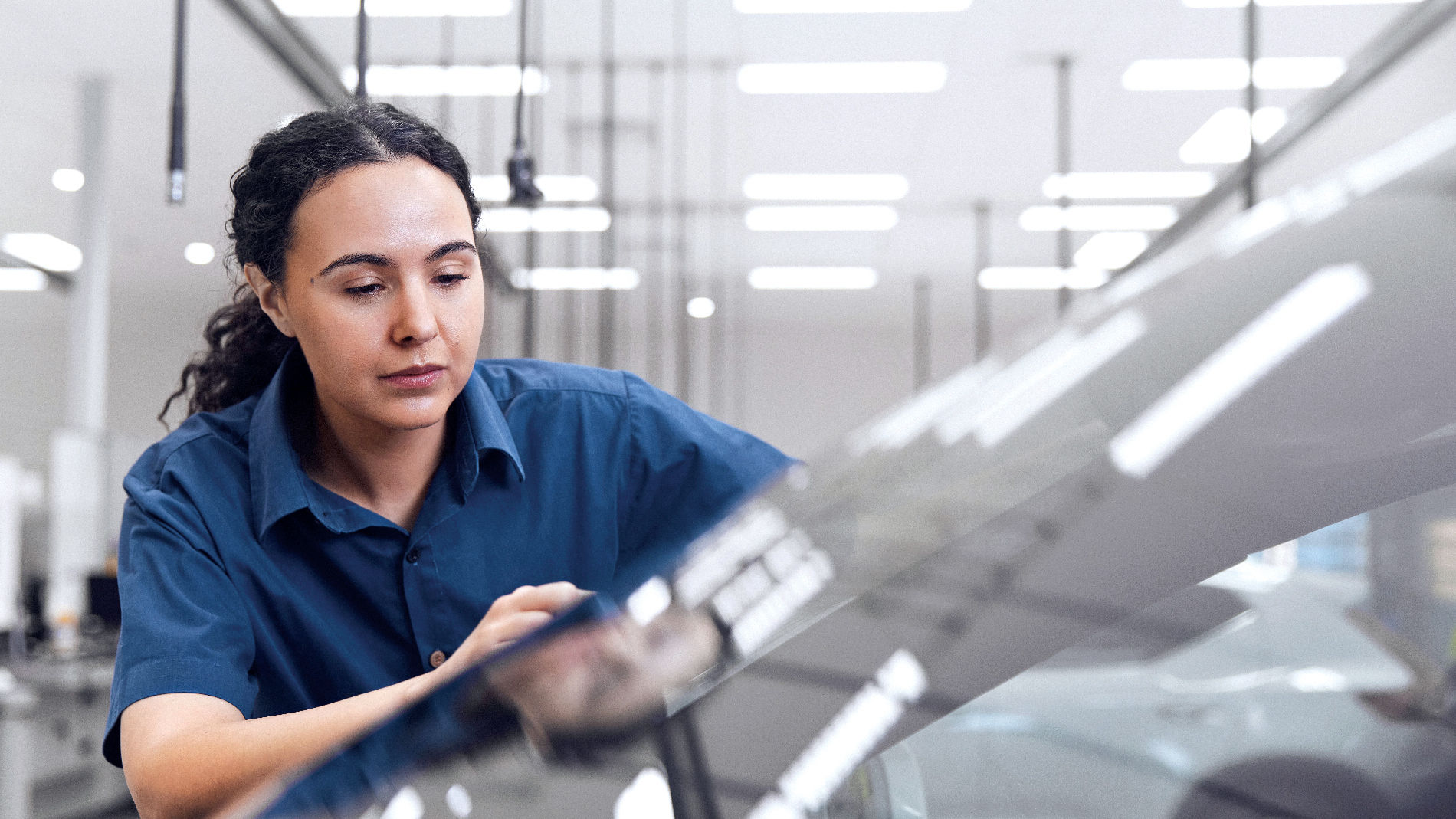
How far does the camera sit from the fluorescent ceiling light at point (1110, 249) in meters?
8.01

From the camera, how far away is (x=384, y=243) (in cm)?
86

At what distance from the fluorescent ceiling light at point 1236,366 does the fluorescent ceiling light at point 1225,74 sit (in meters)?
4.93

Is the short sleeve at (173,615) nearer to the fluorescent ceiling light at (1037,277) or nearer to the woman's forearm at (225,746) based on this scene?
the woman's forearm at (225,746)

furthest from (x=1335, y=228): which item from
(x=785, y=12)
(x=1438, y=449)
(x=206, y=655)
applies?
(x=785, y=12)

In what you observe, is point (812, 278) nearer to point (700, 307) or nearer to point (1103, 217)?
point (700, 307)

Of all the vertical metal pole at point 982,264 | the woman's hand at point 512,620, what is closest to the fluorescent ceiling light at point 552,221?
the vertical metal pole at point 982,264

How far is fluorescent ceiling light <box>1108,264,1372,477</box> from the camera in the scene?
1.62 feet

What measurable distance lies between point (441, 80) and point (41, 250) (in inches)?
168

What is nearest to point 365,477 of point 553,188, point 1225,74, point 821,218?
point 1225,74

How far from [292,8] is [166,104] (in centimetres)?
128

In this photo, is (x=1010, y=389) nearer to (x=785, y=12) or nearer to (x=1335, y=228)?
(x=1335, y=228)

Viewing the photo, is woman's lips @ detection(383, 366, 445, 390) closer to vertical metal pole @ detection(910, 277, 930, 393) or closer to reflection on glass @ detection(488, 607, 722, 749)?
reflection on glass @ detection(488, 607, 722, 749)

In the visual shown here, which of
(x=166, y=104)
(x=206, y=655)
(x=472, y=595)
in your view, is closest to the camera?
(x=206, y=655)

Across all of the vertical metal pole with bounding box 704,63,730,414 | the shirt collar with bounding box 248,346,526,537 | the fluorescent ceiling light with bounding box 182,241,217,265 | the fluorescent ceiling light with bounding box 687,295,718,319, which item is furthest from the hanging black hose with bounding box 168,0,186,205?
the fluorescent ceiling light with bounding box 687,295,718,319
